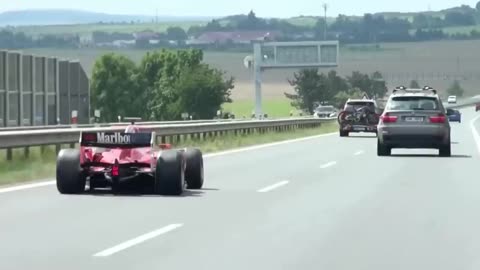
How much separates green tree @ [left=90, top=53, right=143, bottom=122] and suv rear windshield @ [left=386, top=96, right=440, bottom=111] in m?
114

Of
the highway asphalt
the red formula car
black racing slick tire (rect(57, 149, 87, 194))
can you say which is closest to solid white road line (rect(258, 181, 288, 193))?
the highway asphalt

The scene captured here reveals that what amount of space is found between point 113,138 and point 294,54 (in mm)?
124053

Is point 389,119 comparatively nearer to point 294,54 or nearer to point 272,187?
point 272,187

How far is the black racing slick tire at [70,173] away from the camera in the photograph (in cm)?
1782

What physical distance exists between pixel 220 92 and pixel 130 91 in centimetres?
2215

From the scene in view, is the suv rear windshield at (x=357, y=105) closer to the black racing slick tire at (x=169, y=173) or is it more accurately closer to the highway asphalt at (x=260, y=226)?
the highway asphalt at (x=260, y=226)

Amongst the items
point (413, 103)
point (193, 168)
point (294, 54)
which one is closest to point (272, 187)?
point (193, 168)

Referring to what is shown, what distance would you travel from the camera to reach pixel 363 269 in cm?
1052

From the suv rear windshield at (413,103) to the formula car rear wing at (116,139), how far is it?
53.6 ft

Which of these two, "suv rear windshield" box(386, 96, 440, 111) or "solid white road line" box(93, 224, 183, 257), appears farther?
"suv rear windshield" box(386, 96, 440, 111)

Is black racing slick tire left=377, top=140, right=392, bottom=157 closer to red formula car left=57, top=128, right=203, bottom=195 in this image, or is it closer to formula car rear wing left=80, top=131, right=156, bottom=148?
red formula car left=57, top=128, right=203, bottom=195

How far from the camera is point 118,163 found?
17.8 meters

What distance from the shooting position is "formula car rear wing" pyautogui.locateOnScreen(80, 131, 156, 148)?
17.9m

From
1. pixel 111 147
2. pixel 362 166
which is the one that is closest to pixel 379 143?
pixel 362 166
